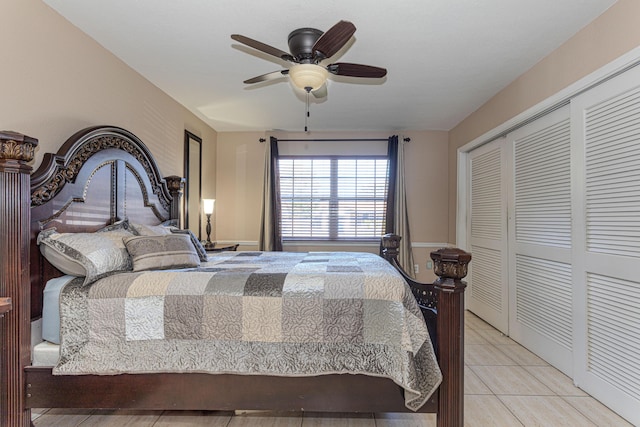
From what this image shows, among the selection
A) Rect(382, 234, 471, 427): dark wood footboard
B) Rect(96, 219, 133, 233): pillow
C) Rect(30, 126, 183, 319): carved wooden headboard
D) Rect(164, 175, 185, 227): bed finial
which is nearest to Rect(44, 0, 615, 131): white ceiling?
Rect(30, 126, 183, 319): carved wooden headboard

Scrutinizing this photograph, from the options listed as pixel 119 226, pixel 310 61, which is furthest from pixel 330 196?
pixel 119 226

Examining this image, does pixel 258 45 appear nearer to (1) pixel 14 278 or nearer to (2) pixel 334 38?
(2) pixel 334 38

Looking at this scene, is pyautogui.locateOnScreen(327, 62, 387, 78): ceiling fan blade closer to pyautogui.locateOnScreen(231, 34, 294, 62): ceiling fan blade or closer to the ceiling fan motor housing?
the ceiling fan motor housing

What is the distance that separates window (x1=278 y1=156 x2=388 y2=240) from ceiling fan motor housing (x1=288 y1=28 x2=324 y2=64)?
8.93 feet

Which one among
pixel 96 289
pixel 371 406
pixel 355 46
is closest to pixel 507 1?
pixel 355 46

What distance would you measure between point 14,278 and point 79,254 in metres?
0.27

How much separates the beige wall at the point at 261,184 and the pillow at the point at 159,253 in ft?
9.09

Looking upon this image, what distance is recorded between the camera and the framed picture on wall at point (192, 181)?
390 centimetres

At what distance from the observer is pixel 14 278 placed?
1.58 meters

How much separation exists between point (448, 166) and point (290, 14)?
11.6ft

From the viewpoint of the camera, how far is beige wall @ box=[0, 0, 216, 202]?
181cm

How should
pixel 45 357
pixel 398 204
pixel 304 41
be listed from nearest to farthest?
1. pixel 45 357
2. pixel 304 41
3. pixel 398 204

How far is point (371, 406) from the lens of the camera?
159 centimetres

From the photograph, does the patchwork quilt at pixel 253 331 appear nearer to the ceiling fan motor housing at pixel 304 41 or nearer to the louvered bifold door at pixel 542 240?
the ceiling fan motor housing at pixel 304 41
